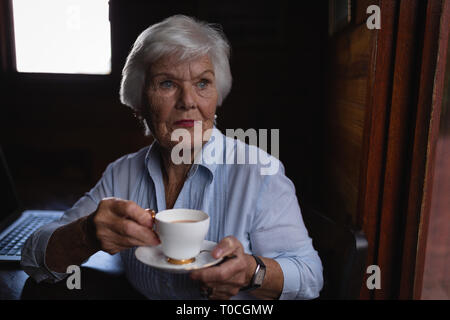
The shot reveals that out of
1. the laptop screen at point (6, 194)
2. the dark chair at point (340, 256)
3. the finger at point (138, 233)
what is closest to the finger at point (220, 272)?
the finger at point (138, 233)

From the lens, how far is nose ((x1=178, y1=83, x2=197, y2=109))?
1226 millimetres

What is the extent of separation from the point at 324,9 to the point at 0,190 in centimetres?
213

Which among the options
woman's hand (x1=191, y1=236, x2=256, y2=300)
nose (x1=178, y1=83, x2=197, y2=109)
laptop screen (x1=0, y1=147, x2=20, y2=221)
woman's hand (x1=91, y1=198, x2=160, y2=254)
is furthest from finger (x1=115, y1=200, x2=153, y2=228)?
laptop screen (x1=0, y1=147, x2=20, y2=221)

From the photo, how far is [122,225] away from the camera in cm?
93

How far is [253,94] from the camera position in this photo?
2631 millimetres

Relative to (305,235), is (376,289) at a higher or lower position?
lower

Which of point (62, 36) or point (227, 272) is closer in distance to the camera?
point (227, 272)

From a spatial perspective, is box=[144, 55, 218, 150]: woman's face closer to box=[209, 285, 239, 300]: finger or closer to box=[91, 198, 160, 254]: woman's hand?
box=[91, 198, 160, 254]: woman's hand

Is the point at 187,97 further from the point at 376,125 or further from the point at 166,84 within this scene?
the point at 376,125

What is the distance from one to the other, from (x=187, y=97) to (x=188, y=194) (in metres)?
0.32

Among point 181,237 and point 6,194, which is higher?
point 181,237

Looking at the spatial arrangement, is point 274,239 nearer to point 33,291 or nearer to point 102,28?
point 33,291

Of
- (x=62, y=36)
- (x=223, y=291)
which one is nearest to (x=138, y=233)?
(x=223, y=291)

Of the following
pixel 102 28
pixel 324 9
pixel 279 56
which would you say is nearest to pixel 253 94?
pixel 279 56
